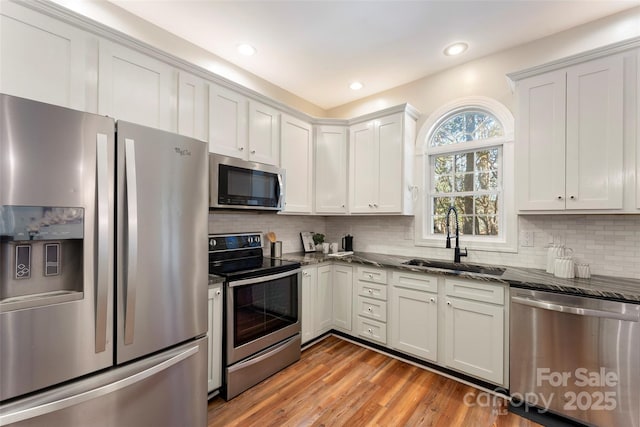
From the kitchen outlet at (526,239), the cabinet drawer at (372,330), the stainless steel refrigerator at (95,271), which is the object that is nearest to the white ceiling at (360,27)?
the stainless steel refrigerator at (95,271)

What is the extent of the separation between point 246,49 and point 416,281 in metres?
2.70

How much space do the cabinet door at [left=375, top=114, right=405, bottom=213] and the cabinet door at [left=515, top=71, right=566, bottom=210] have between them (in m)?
1.05

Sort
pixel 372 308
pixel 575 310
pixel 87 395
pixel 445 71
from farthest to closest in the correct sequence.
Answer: pixel 445 71
pixel 372 308
pixel 575 310
pixel 87 395

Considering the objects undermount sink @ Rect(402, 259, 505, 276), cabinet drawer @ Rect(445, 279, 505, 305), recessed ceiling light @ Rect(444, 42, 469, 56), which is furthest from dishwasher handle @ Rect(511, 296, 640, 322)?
recessed ceiling light @ Rect(444, 42, 469, 56)

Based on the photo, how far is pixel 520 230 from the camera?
254 centimetres

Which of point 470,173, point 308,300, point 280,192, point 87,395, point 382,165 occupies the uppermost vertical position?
point 382,165

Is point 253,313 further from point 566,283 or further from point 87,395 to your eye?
point 566,283

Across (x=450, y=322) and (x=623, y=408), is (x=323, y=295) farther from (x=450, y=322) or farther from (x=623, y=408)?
(x=623, y=408)

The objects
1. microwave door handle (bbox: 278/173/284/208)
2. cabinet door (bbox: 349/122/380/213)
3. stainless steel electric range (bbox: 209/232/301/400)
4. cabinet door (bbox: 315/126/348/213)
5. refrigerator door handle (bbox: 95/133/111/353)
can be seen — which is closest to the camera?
refrigerator door handle (bbox: 95/133/111/353)

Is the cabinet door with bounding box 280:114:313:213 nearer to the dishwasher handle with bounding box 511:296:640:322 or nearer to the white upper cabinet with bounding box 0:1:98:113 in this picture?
the white upper cabinet with bounding box 0:1:98:113

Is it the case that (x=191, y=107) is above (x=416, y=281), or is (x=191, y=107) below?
above

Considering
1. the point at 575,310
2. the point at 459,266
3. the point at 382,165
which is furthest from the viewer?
the point at 382,165

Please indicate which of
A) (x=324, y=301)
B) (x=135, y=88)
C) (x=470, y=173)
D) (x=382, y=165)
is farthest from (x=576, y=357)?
(x=135, y=88)

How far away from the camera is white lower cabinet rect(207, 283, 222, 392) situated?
2.00m
